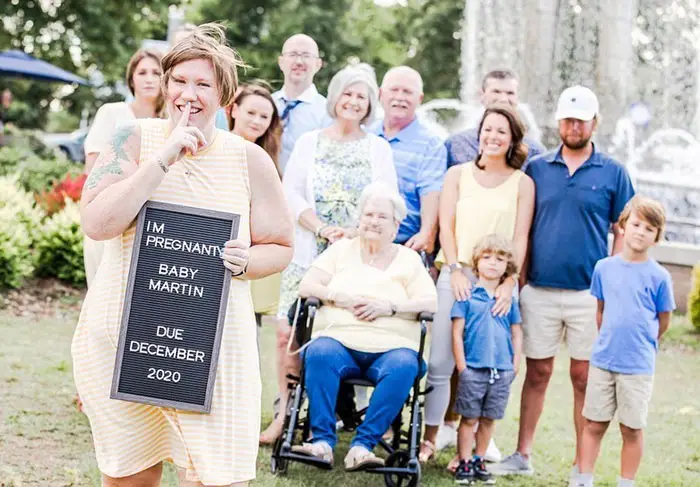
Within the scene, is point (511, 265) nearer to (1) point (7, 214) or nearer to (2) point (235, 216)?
(2) point (235, 216)

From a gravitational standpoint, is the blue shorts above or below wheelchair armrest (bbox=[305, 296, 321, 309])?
below

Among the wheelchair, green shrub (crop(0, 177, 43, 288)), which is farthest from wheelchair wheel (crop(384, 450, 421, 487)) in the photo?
green shrub (crop(0, 177, 43, 288))

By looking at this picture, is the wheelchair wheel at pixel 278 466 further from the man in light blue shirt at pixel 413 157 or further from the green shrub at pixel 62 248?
the green shrub at pixel 62 248

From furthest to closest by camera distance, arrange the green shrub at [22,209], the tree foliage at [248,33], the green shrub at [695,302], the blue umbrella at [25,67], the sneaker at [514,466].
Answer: the blue umbrella at [25,67] → the tree foliage at [248,33] → the green shrub at [695,302] → the green shrub at [22,209] → the sneaker at [514,466]

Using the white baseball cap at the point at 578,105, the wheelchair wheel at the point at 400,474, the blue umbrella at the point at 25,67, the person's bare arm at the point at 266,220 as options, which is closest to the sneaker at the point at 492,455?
the wheelchair wheel at the point at 400,474

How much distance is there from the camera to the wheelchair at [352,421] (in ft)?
17.0

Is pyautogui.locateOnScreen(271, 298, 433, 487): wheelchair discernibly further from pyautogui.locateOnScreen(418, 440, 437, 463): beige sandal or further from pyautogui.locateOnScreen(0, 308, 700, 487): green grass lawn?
pyautogui.locateOnScreen(418, 440, 437, 463): beige sandal

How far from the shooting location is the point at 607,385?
5.26m

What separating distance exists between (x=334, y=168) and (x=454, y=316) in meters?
1.09

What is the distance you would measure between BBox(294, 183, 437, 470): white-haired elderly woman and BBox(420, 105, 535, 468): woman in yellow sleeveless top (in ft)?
1.01

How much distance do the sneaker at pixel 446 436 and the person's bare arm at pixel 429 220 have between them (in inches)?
45.3

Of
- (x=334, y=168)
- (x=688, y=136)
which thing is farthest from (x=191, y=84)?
(x=688, y=136)

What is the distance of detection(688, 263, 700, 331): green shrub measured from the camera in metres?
10.7

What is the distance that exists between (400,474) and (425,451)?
2.64 ft
